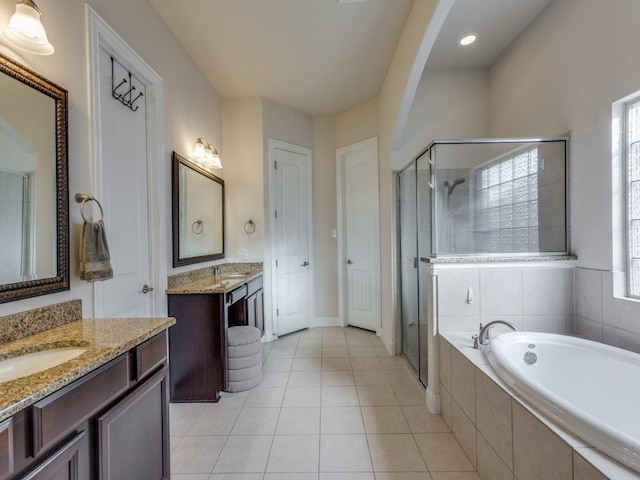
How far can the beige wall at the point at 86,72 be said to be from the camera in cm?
129

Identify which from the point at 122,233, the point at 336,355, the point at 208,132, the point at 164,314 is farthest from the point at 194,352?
the point at 208,132

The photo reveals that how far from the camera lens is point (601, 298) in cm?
→ 178

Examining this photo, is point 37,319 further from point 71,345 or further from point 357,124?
point 357,124

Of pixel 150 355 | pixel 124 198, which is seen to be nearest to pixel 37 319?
pixel 150 355

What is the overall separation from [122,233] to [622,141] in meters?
3.08

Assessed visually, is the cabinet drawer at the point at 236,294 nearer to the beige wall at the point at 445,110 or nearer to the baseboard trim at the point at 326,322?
the baseboard trim at the point at 326,322

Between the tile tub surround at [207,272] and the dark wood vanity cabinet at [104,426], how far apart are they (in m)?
1.09

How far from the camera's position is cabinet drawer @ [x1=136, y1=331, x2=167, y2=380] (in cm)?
111

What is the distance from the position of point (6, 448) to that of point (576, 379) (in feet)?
7.71

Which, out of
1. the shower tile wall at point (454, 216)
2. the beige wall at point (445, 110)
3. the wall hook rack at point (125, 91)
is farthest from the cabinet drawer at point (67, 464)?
the beige wall at point (445, 110)

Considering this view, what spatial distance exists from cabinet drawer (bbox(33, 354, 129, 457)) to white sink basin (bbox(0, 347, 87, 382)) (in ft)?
0.48

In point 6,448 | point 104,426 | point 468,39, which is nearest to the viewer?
point 6,448

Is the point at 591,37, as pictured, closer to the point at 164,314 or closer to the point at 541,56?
the point at 541,56

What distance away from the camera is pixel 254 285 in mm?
2986
